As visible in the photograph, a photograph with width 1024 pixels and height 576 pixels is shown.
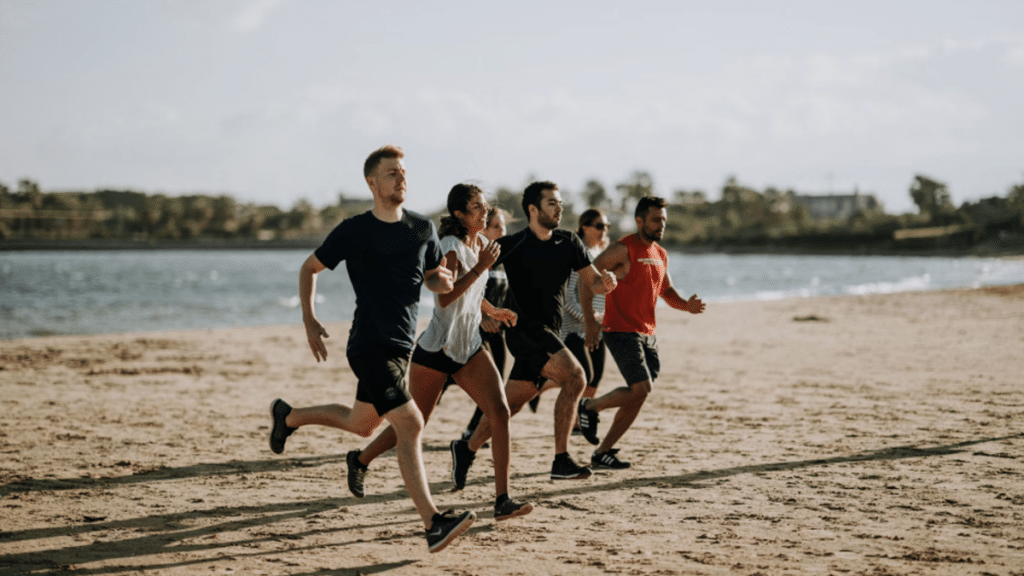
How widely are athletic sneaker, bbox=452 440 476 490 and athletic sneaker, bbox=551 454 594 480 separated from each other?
1.90 ft

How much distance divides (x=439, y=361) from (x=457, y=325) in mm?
235

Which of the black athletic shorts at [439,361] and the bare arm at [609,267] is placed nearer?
the black athletic shorts at [439,361]

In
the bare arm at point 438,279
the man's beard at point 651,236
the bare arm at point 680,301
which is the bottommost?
the bare arm at point 680,301

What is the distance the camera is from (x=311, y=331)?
15.4 feet

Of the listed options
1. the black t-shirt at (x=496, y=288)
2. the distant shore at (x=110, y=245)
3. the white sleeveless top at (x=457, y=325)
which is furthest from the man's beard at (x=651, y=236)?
the distant shore at (x=110, y=245)

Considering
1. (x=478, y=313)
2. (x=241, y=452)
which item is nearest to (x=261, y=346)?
(x=241, y=452)

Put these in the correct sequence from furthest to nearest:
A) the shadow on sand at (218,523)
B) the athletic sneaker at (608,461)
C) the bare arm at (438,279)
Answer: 1. the athletic sneaker at (608,461)
2. the bare arm at (438,279)
3. the shadow on sand at (218,523)

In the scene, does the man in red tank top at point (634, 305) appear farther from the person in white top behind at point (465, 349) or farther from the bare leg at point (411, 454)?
the bare leg at point (411, 454)

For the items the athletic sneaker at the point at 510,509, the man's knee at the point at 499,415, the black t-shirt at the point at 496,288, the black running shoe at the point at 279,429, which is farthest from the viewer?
the black t-shirt at the point at 496,288

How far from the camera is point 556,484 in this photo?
254 inches

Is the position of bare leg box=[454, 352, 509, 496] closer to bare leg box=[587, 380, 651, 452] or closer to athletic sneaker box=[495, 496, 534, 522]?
athletic sneaker box=[495, 496, 534, 522]

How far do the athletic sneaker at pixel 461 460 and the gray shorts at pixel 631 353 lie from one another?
1.33 metres

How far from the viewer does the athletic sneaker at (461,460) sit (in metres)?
6.03

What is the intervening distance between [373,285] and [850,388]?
27.8 feet
